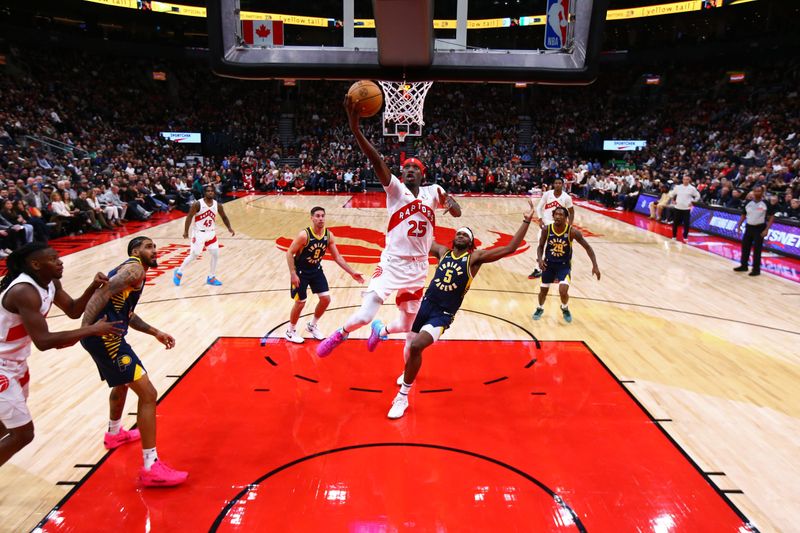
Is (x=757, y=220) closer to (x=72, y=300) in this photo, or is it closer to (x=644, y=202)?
(x=644, y=202)

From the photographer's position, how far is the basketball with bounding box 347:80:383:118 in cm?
434

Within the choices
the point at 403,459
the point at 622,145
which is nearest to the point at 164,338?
the point at 403,459

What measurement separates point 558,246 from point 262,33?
14.8 ft

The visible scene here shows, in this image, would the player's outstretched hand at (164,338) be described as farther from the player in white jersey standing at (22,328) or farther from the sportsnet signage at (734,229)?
the sportsnet signage at (734,229)

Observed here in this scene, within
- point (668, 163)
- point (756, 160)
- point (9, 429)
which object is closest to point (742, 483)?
point (9, 429)

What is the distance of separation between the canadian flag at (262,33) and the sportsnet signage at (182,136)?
2895 cm

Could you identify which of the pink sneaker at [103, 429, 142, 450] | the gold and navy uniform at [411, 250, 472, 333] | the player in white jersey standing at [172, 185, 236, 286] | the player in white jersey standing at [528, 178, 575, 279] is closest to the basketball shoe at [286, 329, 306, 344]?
the gold and navy uniform at [411, 250, 472, 333]

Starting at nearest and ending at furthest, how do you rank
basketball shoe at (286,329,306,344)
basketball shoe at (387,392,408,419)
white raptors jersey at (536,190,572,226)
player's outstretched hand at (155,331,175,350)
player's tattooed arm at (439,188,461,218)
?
player's outstretched hand at (155,331,175,350)
basketball shoe at (387,392,408,419)
player's tattooed arm at (439,188,461,218)
basketball shoe at (286,329,306,344)
white raptors jersey at (536,190,572,226)

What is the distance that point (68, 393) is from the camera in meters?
5.30

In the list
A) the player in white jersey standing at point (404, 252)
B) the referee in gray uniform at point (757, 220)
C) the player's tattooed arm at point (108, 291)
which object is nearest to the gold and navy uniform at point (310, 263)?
the player in white jersey standing at point (404, 252)

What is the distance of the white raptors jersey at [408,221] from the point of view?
16.4ft

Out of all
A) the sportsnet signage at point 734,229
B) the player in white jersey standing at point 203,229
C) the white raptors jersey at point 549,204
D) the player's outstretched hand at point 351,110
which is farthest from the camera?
the sportsnet signage at point 734,229

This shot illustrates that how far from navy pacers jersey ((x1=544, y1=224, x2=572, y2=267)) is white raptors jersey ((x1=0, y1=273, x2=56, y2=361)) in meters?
5.86

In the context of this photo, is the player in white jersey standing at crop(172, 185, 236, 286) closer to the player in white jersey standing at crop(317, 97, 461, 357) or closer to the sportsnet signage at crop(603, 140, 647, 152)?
the player in white jersey standing at crop(317, 97, 461, 357)
